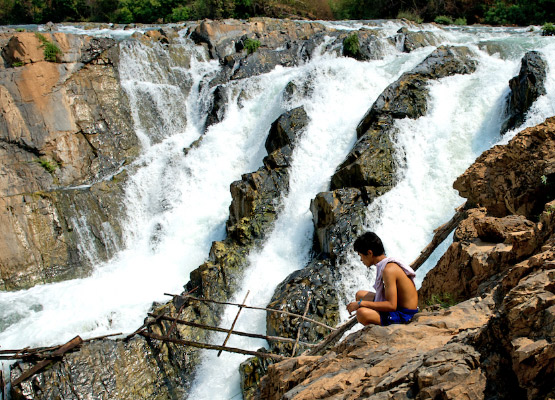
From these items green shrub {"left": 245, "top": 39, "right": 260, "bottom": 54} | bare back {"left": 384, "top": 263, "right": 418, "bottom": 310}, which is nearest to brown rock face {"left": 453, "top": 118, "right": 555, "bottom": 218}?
bare back {"left": 384, "top": 263, "right": 418, "bottom": 310}

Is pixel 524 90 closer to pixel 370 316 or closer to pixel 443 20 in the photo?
pixel 370 316

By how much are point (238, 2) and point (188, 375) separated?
26.7 meters

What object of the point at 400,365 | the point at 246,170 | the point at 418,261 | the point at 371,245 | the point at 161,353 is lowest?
the point at 161,353

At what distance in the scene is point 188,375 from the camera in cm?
849

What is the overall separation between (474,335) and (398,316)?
1167 millimetres

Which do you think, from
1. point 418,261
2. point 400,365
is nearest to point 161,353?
point 418,261

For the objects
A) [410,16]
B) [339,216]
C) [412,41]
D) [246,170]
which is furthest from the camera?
[410,16]

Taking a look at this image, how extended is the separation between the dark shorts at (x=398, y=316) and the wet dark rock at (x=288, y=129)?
363 inches

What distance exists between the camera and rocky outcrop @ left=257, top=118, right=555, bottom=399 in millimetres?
2277

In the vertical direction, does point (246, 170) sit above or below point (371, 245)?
below

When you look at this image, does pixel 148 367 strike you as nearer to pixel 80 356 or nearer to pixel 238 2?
pixel 80 356

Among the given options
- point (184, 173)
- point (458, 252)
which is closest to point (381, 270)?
point (458, 252)

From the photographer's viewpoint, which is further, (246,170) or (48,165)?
(246,170)

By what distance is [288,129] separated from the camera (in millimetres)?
13008
